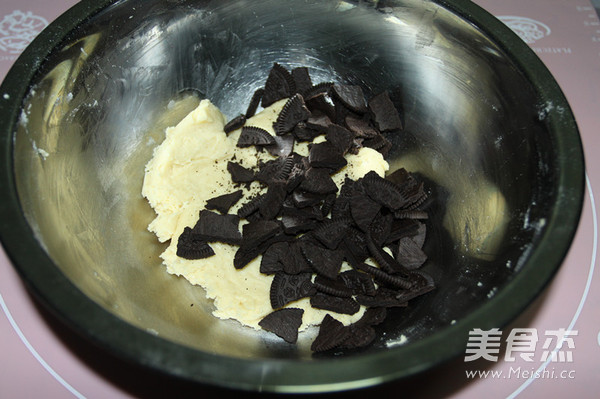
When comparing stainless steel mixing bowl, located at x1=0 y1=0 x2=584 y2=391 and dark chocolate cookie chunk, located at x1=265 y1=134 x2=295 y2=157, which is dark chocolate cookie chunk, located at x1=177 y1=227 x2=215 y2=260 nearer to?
stainless steel mixing bowl, located at x1=0 y1=0 x2=584 y2=391

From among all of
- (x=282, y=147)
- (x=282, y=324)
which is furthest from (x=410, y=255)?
(x=282, y=147)

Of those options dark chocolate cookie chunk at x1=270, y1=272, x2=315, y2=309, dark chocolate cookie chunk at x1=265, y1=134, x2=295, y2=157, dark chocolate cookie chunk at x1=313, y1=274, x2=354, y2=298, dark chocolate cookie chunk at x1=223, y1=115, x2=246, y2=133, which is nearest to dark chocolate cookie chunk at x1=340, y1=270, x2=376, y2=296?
dark chocolate cookie chunk at x1=313, y1=274, x2=354, y2=298

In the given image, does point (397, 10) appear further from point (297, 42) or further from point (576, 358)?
point (576, 358)

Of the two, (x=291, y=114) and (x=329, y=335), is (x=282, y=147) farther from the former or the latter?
(x=329, y=335)

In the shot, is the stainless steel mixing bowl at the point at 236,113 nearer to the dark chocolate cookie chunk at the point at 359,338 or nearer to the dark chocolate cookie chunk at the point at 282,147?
the dark chocolate cookie chunk at the point at 359,338

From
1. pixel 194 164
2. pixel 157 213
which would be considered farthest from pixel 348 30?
pixel 157 213

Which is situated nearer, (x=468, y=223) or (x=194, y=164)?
(x=468, y=223)

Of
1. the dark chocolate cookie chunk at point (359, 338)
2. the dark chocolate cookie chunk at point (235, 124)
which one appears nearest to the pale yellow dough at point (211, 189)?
the dark chocolate cookie chunk at point (235, 124)
